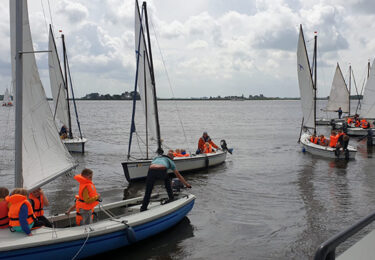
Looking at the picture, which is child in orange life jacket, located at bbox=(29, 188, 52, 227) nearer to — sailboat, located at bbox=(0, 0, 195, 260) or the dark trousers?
sailboat, located at bbox=(0, 0, 195, 260)

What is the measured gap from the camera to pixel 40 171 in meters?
9.01

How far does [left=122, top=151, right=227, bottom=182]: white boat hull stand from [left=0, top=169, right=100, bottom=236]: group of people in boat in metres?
8.35

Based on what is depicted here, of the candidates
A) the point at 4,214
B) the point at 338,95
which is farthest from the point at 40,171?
the point at 338,95

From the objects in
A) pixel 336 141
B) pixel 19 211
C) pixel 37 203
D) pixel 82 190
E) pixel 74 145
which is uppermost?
pixel 82 190

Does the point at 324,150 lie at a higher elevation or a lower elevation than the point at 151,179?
lower

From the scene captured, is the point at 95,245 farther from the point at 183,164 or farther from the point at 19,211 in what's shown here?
the point at 183,164

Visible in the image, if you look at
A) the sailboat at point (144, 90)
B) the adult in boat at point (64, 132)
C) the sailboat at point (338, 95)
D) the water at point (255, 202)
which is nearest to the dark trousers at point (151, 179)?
the water at point (255, 202)

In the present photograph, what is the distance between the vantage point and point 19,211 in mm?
7734

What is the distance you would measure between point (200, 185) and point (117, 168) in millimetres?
6965

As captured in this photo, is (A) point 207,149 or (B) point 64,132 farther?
(B) point 64,132

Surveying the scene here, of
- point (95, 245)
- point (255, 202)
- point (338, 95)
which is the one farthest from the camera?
point (338, 95)

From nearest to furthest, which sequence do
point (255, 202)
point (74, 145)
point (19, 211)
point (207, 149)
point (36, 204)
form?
point (19, 211), point (36, 204), point (255, 202), point (207, 149), point (74, 145)

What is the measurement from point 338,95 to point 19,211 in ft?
180

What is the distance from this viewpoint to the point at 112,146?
34344mm
